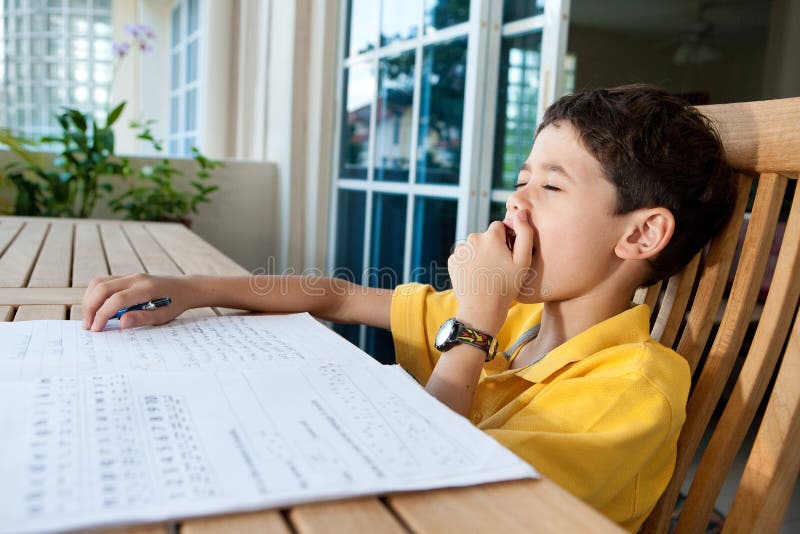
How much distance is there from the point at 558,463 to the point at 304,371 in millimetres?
258

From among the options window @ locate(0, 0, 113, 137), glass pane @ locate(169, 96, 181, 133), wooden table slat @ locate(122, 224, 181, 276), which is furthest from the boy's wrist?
window @ locate(0, 0, 113, 137)

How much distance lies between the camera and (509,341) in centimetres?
118

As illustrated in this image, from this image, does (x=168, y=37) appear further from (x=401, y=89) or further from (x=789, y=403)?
(x=789, y=403)

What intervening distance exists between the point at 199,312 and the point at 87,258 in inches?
23.9

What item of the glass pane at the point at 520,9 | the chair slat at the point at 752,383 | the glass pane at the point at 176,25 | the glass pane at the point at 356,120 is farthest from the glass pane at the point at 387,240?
the glass pane at the point at 176,25

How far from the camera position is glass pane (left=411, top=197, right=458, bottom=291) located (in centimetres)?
242

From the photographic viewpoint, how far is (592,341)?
87cm

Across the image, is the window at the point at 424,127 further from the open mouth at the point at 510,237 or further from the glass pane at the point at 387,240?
the open mouth at the point at 510,237

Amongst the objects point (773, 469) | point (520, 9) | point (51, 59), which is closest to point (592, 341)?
point (773, 469)

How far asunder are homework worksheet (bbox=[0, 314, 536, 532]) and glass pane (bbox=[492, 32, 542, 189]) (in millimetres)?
1463

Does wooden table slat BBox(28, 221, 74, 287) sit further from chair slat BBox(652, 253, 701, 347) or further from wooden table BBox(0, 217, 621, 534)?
chair slat BBox(652, 253, 701, 347)

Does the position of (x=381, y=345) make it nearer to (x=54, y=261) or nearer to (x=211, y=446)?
(x=54, y=261)

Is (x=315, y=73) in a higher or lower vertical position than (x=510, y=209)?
higher

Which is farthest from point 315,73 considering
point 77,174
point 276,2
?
point 77,174
